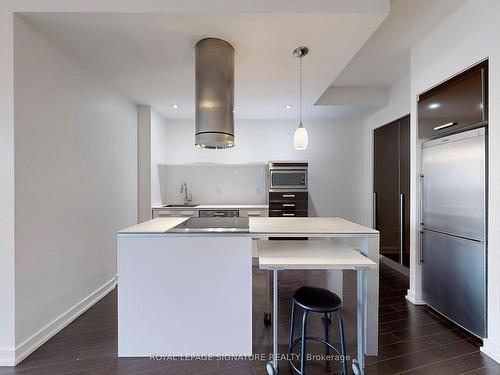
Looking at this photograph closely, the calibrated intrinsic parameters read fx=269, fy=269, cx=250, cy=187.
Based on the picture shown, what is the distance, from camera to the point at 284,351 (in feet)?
6.67

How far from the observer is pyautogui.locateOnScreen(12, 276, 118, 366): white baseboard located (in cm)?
194

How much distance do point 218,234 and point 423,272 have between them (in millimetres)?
2207

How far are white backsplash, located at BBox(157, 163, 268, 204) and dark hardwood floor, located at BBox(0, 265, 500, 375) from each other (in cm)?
241

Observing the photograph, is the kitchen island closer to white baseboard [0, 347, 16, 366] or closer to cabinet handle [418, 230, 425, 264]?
white baseboard [0, 347, 16, 366]

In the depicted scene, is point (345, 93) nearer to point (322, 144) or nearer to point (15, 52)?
point (322, 144)

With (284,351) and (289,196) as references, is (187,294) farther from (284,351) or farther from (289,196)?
(289,196)

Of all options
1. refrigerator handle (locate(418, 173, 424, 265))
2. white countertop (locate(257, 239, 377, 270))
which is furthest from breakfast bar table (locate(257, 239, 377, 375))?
refrigerator handle (locate(418, 173, 424, 265))

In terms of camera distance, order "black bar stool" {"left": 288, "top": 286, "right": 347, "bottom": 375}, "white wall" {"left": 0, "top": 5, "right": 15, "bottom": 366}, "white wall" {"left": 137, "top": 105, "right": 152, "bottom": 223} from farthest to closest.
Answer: "white wall" {"left": 137, "top": 105, "right": 152, "bottom": 223}, "white wall" {"left": 0, "top": 5, "right": 15, "bottom": 366}, "black bar stool" {"left": 288, "top": 286, "right": 347, "bottom": 375}

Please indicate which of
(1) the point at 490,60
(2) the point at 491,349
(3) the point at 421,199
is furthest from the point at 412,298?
(1) the point at 490,60

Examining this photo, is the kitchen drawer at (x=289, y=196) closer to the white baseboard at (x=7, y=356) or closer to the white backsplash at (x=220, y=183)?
the white backsplash at (x=220, y=183)

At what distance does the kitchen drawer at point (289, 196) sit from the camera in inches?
174

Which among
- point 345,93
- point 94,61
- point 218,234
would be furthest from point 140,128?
point 345,93

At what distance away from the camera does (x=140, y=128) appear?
4.00 metres

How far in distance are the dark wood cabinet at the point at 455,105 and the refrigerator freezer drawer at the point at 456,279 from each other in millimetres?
966
